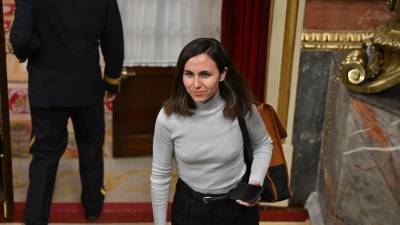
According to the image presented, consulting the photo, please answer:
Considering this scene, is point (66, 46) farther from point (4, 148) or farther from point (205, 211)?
point (205, 211)

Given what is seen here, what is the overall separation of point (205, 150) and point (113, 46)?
1327mm

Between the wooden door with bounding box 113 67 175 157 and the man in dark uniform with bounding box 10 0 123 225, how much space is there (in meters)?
0.97

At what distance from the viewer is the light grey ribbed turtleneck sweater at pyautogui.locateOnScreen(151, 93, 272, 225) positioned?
8.45 feet

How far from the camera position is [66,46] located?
11.6 ft

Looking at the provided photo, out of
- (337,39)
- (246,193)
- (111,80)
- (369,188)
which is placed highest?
(337,39)

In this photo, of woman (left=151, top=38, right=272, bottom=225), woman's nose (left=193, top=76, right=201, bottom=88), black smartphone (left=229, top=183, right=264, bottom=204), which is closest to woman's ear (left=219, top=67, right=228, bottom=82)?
woman (left=151, top=38, right=272, bottom=225)

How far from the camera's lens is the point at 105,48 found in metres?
3.72

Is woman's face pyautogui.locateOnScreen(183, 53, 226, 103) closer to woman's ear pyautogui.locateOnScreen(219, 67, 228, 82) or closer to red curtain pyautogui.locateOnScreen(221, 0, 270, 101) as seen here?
woman's ear pyautogui.locateOnScreen(219, 67, 228, 82)

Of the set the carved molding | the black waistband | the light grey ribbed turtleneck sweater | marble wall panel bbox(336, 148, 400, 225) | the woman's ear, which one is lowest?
marble wall panel bbox(336, 148, 400, 225)

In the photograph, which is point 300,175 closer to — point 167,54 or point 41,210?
point 167,54

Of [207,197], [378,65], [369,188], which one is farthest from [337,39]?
[207,197]

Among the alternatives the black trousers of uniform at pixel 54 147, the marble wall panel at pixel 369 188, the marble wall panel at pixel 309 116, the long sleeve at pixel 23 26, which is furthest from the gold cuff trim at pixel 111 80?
the marble wall panel at pixel 369 188

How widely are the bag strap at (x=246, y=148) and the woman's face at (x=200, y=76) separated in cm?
21

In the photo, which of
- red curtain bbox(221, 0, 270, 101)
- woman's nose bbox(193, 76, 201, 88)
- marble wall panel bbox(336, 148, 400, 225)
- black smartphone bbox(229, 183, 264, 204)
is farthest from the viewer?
red curtain bbox(221, 0, 270, 101)
